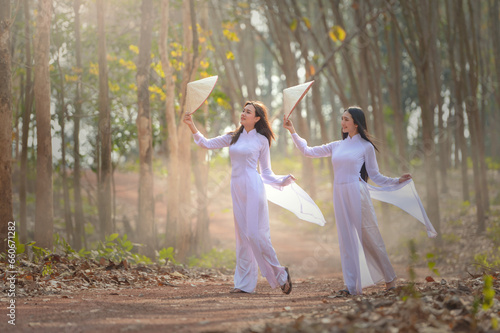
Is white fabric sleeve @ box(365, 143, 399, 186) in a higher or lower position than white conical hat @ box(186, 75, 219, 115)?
lower

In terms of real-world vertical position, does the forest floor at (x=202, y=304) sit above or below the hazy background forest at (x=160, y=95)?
below

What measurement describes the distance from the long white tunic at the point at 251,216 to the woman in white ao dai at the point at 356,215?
0.57m

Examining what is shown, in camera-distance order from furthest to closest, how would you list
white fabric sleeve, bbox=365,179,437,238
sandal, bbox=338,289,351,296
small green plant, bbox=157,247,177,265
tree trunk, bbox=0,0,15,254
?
small green plant, bbox=157,247,177,265, tree trunk, bbox=0,0,15,254, white fabric sleeve, bbox=365,179,437,238, sandal, bbox=338,289,351,296

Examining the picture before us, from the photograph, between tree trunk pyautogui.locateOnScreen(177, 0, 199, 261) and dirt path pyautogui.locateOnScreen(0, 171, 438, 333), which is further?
tree trunk pyautogui.locateOnScreen(177, 0, 199, 261)

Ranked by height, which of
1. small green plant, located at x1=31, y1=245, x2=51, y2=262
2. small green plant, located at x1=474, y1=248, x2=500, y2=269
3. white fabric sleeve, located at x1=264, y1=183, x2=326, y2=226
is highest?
white fabric sleeve, located at x1=264, y1=183, x2=326, y2=226

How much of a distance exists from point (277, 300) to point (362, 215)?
1.56m

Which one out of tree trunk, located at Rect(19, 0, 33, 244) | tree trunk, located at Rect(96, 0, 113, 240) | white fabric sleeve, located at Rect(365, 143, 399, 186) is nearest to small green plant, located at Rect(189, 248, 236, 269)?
tree trunk, located at Rect(96, 0, 113, 240)

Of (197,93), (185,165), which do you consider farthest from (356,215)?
(185,165)

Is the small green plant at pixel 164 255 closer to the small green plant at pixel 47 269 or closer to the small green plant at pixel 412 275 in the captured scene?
the small green plant at pixel 47 269

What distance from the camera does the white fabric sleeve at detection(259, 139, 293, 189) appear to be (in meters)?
7.57

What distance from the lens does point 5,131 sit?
8000mm

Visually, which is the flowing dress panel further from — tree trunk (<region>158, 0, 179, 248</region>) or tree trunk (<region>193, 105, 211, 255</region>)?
tree trunk (<region>193, 105, 211, 255</region>)

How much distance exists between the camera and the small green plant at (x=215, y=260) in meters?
12.5

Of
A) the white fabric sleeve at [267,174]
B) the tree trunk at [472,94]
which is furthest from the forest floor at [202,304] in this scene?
the tree trunk at [472,94]
